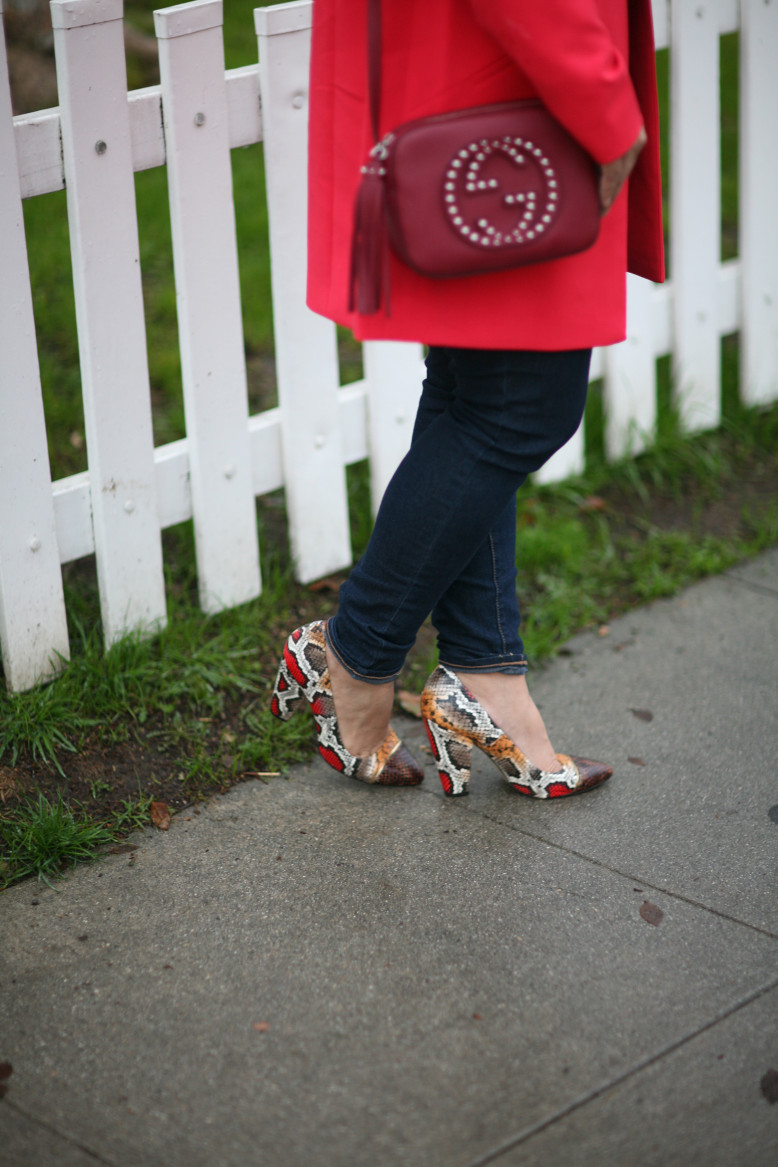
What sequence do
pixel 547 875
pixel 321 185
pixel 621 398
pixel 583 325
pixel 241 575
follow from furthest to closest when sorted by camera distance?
pixel 621 398 → pixel 241 575 → pixel 547 875 → pixel 321 185 → pixel 583 325

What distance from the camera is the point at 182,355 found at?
8.12 feet

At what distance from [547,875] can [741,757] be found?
593 millimetres

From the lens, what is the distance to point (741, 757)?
2.34 m

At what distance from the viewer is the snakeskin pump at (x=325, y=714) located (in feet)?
7.12

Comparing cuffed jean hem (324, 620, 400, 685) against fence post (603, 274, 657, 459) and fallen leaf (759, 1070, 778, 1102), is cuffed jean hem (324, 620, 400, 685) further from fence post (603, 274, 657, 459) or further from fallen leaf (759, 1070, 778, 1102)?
fence post (603, 274, 657, 459)

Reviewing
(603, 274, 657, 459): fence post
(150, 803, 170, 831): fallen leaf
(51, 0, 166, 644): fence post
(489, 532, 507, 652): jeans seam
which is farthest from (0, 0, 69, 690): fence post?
(603, 274, 657, 459): fence post

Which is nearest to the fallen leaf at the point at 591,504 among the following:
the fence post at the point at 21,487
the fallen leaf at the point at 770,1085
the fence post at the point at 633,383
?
the fence post at the point at 633,383

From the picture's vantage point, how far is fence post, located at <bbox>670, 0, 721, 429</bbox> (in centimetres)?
320

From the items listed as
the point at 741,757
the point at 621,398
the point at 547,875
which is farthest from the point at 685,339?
the point at 547,875

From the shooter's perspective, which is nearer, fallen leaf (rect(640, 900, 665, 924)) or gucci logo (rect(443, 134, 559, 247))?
gucci logo (rect(443, 134, 559, 247))

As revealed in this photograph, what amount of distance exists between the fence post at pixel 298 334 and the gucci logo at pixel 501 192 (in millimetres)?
1026

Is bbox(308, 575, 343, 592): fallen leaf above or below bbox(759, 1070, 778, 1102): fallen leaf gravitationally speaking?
above

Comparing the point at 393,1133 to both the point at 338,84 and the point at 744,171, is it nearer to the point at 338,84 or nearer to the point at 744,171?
the point at 338,84

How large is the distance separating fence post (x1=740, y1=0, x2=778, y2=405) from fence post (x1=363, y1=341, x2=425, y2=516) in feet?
4.43
